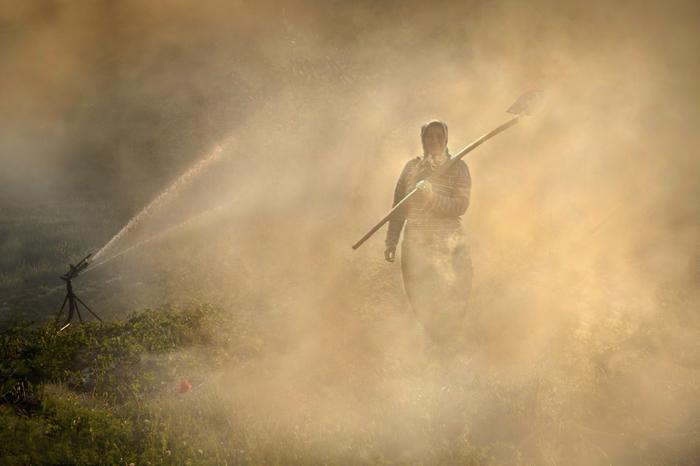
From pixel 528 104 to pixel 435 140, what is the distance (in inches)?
48.4

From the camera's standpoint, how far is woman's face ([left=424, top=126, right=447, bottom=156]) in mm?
5969

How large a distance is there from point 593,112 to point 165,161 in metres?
16.8

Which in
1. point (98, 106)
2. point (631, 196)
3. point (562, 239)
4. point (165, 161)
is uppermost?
point (98, 106)

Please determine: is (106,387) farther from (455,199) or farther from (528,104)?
(528,104)

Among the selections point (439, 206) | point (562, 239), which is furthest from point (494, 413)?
point (562, 239)

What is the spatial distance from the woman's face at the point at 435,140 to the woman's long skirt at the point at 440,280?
1.12 meters

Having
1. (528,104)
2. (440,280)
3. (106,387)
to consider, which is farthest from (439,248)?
(106,387)

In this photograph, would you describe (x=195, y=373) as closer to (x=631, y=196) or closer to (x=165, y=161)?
(x=631, y=196)

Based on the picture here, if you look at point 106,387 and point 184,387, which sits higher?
point 106,387

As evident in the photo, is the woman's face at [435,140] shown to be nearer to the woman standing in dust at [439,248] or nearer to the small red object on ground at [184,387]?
the woman standing in dust at [439,248]

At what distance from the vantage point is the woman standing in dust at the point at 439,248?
603 cm

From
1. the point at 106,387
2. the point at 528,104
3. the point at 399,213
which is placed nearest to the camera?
the point at 528,104

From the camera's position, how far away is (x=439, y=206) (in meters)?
5.93

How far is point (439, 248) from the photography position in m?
6.07
